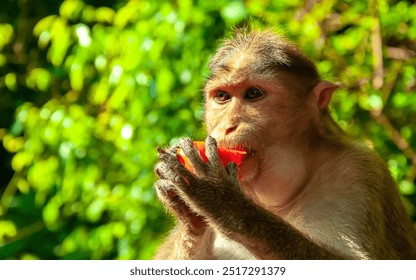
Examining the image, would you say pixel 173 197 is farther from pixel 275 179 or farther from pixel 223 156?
pixel 275 179

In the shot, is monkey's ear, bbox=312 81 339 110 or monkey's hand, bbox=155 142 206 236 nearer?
monkey's hand, bbox=155 142 206 236

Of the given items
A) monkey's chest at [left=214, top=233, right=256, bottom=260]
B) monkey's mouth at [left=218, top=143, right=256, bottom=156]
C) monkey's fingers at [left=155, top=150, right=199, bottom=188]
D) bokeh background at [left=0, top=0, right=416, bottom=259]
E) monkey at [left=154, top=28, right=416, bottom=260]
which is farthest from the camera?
bokeh background at [left=0, top=0, right=416, bottom=259]

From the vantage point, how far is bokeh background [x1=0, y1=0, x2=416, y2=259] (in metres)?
8.07

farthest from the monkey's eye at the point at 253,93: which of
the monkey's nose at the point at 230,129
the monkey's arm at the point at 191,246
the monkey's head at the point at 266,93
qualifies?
the monkey's arm at the point at 191,246

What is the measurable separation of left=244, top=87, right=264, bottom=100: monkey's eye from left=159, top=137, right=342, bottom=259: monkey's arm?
27.1 inches

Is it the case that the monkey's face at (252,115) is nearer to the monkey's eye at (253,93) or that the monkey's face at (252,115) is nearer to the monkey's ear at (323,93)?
the monkey's eye at (253,93)

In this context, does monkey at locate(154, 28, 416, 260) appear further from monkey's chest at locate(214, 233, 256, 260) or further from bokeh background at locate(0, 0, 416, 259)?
bokeh background at locate(0, 0, 416, 259)

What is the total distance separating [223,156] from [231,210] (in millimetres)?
314

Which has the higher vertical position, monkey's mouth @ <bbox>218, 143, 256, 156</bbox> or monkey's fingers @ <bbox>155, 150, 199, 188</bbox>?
monkey's fingers @ <bbox>155, 150, 199, 188</bbox>

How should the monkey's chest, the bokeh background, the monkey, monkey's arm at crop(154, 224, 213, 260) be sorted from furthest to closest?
the bokeh background < the monkey's chest < monkey's arm at crop(154, 224, 213, 260) < the monkey

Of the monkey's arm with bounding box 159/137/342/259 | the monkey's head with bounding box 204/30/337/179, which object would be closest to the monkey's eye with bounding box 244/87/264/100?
the monkey's head with bounding box 204/30/337/179

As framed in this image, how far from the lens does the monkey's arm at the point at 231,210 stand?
4.98 meters

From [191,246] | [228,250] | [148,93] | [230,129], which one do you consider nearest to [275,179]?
[230,129]

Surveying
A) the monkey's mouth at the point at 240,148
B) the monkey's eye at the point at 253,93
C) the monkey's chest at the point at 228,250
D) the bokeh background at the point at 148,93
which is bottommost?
the bokeh background at the point at 148,93
